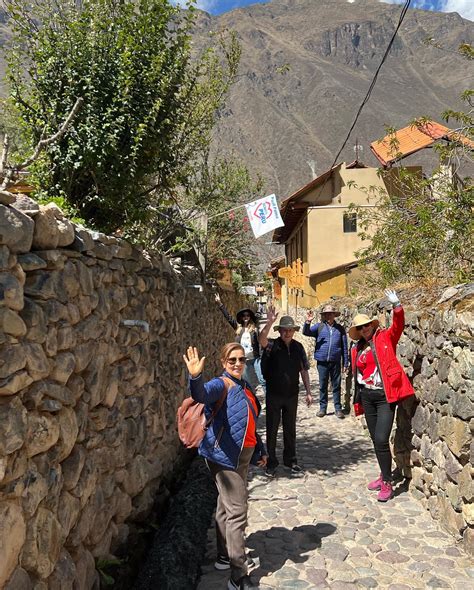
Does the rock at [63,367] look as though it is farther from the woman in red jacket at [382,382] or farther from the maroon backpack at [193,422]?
the woman in red jacket at [382,382]

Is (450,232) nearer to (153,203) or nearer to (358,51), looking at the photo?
(153,203)

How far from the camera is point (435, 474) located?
14.4ft

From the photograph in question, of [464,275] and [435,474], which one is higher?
[464,275]

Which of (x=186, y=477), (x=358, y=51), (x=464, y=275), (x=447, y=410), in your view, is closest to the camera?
(x=447, y=410)

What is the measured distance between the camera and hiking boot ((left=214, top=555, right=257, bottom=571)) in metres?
3.64

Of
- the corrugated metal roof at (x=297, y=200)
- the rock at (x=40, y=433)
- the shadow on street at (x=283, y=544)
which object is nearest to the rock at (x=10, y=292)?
the rock at (x=40, y=433)

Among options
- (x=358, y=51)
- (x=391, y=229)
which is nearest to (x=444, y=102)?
(x=358, y=51)

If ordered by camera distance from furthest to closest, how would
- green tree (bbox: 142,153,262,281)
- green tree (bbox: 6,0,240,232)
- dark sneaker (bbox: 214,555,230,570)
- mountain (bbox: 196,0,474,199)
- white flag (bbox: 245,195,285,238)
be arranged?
mountain (bbox: 196,0,474,199)
white flag (bbox: 245,195,285,238)
green tree (bbox: 142,153,262,281)
green tree (bbox: 6,0,240,232)
dark sneaker (bbox: 214,555,230,570)

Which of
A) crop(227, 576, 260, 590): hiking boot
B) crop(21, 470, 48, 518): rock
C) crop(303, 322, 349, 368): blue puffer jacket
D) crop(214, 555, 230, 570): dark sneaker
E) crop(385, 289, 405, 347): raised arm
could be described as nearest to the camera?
crop(21, 470, 48, 518): rock

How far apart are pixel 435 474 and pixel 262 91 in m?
122

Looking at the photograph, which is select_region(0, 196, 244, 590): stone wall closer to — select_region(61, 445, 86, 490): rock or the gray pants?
select_region(61, 445, 86, 490): rock

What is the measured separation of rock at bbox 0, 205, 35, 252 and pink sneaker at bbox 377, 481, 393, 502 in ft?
13.1

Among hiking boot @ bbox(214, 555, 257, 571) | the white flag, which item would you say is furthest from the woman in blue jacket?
the white flag

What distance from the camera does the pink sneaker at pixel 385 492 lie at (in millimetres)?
4844
